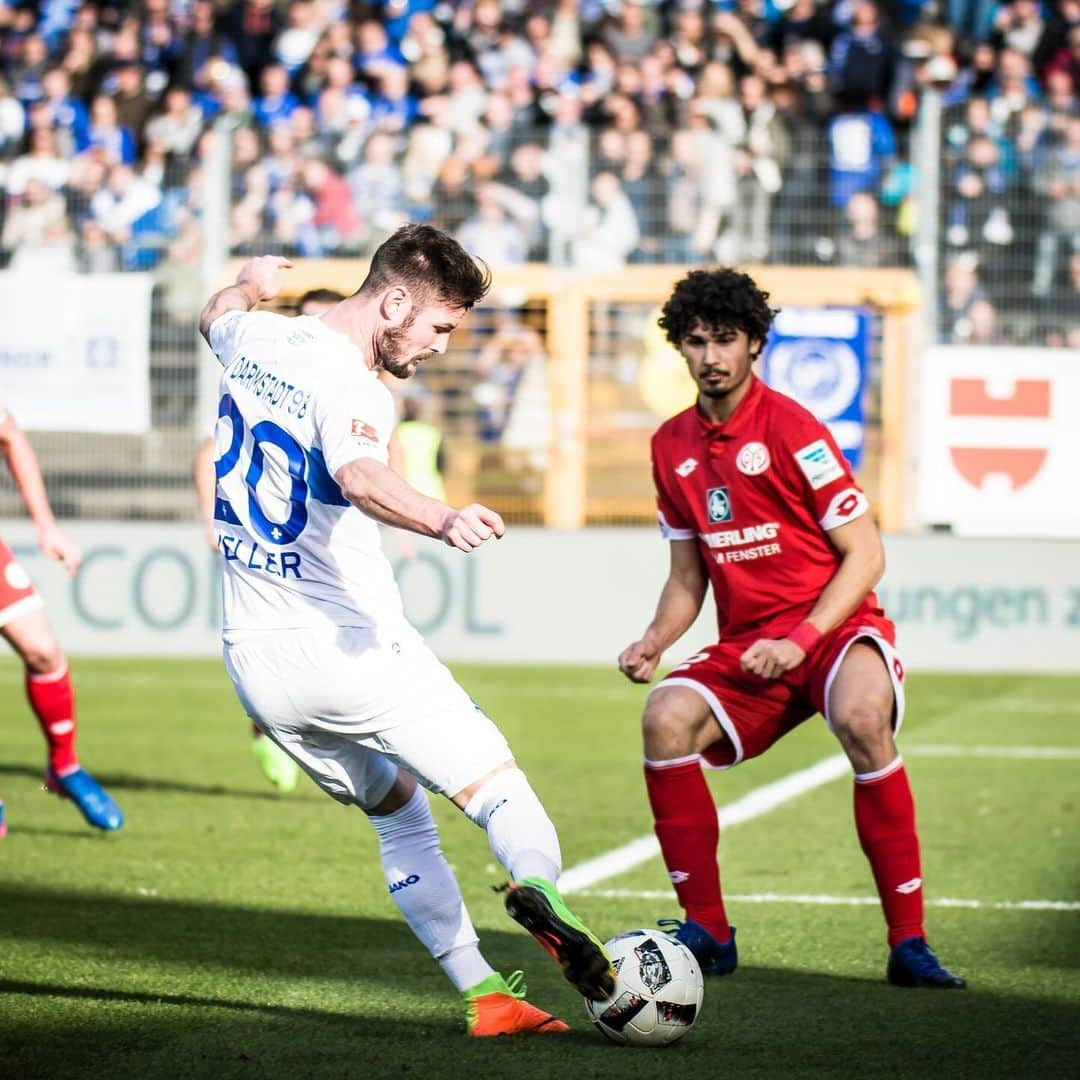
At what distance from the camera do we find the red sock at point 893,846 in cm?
568

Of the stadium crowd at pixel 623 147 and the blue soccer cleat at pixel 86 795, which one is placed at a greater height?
the stadium crowd at pixel 623 147

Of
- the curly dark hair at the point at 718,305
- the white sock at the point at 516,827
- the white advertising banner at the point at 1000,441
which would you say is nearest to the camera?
the white sock at the point at 516,827

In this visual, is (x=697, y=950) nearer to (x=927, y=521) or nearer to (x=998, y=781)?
(x=998, y=781)

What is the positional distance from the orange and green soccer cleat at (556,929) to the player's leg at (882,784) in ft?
4.99

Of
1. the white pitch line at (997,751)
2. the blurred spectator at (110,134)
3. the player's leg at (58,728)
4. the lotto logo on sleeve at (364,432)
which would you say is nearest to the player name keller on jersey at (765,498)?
the lotto logo on sleeve at (364,432)

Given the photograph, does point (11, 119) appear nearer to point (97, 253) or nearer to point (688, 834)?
point (97, 253)

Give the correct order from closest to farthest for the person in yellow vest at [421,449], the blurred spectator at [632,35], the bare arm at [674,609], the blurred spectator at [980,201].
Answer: the bare arm at [674,609] < the person in yellow vest at [421,449] < the blurred spectator at [980,201] < the blurred spectator at [632,35]

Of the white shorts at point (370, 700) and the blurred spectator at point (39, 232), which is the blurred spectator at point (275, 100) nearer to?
the blurred spectator at point (39, 232)

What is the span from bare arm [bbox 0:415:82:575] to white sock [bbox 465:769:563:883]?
351cm

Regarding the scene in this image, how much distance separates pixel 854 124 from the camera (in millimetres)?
15195

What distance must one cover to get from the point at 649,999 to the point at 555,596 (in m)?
10.0

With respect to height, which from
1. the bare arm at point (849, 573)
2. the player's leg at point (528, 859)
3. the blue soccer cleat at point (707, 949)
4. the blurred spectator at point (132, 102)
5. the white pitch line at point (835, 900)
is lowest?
the white pitch line at point (835, 900)

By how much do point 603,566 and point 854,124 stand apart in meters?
3.82

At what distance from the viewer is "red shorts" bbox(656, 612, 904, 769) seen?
19.0 ft
